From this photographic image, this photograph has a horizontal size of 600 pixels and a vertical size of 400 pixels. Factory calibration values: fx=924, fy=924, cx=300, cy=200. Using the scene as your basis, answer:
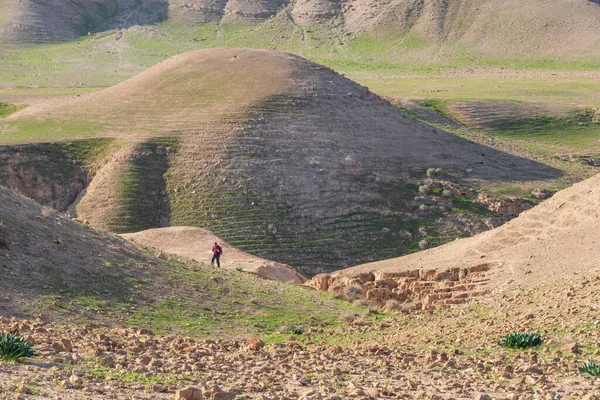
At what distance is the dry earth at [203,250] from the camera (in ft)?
94.4

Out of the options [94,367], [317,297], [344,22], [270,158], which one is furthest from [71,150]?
[344,22]

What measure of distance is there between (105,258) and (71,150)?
25497mm

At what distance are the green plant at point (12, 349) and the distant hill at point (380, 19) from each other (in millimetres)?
92649

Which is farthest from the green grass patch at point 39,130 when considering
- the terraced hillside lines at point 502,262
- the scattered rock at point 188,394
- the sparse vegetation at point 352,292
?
the scattered rock at point 188,394

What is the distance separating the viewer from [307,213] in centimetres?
4062

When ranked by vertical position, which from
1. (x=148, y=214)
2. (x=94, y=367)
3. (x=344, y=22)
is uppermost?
(x=344, y=22)

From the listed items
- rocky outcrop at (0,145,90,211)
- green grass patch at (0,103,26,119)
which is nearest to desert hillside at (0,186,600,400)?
rocky outcrop at (0,145,90,211)

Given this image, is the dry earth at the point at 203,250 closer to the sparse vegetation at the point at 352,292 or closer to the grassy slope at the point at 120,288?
the sparse vegetation at the point at 352,292

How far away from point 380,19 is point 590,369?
101481mm

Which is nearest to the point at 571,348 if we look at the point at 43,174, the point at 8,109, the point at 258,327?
the point at 258,327

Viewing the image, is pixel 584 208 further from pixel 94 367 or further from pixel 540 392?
pixel 94 367

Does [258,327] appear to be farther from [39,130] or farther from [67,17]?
[67,17]

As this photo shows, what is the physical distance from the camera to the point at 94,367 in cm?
1084

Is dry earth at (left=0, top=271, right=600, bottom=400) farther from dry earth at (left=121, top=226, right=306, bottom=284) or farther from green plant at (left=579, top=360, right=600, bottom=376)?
dry earth at (left=121, top=226, right=306, bottom=284)
